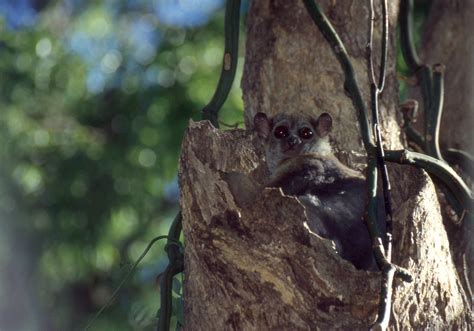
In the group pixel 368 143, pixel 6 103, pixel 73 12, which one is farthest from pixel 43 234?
pixel 368 143

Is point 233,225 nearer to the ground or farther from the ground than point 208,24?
nearer to the ground

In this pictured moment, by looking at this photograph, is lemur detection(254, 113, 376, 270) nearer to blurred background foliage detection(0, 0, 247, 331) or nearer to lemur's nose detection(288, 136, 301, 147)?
lemur's nose detection(288, 136, 301, 147)

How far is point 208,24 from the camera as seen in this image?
8.95 meters

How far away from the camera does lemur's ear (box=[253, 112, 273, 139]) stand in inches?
163

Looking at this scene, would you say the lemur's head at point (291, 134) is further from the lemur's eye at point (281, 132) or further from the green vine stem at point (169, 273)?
the green vine stem at point (169, 273)

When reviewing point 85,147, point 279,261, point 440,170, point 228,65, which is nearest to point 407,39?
point 228,65

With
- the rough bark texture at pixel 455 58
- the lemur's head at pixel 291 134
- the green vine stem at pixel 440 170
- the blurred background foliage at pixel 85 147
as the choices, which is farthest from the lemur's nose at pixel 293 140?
the blurred background foliage at pixel 85 147

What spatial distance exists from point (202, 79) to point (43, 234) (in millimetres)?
1849

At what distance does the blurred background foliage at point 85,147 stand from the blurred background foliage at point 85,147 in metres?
0.01

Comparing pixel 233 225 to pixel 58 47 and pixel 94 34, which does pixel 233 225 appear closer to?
pixel 58 47

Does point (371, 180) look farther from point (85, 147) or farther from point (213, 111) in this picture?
point (85, 147)

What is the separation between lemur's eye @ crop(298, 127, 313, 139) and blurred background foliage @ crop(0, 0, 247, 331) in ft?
10.9

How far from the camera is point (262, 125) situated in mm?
4238

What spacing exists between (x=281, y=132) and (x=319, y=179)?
0.48 meters
